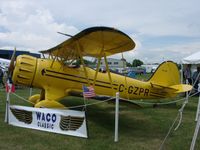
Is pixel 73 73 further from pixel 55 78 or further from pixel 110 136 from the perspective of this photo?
pixel 110 136

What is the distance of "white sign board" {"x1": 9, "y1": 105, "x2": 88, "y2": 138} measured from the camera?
20.7 feet

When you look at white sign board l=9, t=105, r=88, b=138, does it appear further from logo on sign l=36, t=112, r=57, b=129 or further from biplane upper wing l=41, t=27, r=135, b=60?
biplane upper wing l=41, t=27, r=135, b=60

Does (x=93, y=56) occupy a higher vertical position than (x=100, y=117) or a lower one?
higher

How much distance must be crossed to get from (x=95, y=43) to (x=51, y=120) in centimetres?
278

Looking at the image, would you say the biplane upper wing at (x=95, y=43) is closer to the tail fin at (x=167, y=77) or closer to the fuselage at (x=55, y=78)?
the fuselage at (x=55, y=78)

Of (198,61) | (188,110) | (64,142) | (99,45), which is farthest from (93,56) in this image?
(198,61)

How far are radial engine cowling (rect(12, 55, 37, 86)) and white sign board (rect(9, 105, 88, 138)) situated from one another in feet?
5.61

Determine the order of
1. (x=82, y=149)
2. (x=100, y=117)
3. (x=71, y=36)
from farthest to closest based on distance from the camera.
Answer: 1. (x=100, y=117)
2. (x=71, y=36)
3. (x=82, y=149)

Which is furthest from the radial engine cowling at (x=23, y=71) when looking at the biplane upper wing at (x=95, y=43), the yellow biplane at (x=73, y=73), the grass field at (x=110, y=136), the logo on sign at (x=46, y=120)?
the logo on sign at (x=46, y=120)

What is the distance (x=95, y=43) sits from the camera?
834 centimetres

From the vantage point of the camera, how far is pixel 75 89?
9.34 meters

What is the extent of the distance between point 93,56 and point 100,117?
8.38ft

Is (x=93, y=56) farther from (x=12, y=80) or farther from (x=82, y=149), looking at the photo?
(x=82, y=149)

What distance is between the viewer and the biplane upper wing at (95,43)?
692 cm
